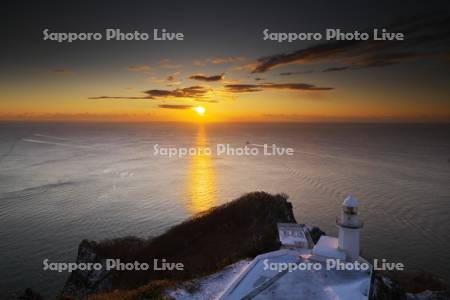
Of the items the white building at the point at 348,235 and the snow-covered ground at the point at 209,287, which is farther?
the white building at the point at 348,235

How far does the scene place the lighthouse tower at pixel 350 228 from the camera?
16620 millimetres

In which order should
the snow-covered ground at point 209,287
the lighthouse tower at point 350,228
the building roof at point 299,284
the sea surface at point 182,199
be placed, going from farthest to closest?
the sea surface at point 182,199 → the lighthouse tower at point 350,228 → the snow-covered ground at point 209,287 → the building roof at point 299,284

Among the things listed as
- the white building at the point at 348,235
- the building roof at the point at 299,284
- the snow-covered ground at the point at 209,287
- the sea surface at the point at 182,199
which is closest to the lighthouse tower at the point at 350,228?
the white building at the point at 348,235

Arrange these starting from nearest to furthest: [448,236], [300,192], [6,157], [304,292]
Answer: [304,292], [448,236], [300,192], [6,157]

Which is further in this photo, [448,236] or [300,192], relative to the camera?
[300,192]

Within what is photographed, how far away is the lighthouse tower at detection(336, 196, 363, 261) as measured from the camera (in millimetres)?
16620

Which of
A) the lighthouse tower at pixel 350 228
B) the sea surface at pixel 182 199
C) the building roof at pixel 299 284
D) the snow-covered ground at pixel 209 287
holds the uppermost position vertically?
the lighthouse tower at pixel 350 228

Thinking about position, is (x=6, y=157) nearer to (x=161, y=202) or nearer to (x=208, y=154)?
(x=208, y=154)

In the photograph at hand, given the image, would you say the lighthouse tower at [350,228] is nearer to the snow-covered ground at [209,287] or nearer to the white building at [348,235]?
the white building at [348,235]

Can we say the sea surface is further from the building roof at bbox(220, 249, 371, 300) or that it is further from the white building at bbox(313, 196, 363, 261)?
the building roof at bbox(220, 249, 371, 300)

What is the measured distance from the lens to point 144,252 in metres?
30.1

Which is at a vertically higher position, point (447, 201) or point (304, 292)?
point (304, 292)

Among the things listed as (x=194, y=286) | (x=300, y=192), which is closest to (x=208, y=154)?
(x=300, y=192)

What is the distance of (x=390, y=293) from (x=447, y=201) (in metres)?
49.1
